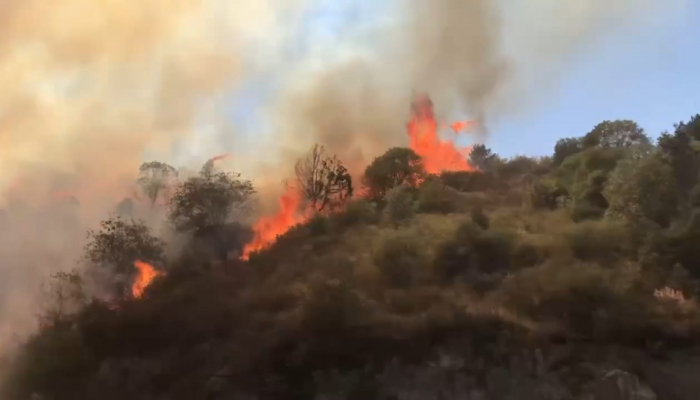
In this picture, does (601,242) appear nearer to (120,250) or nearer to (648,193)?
(648,193)

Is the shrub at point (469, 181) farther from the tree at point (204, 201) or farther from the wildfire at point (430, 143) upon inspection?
the tree at point (204, 201)

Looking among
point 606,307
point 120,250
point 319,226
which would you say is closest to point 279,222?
point 319,226

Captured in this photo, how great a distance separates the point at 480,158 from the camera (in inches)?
3489

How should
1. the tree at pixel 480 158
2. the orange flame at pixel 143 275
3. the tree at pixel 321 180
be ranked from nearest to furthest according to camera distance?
1. the orange flame at pixel 143 275
2. the tree at pixel 321 180
3. the tree at pixel 480 158

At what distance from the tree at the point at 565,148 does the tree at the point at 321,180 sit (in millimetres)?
25336

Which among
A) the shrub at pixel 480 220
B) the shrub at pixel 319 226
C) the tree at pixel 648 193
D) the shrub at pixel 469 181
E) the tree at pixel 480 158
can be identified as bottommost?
the tree at pixel 648 193

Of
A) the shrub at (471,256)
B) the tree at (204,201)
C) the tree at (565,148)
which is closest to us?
the shrub at (471,256)

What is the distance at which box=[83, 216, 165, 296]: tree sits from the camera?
43.2 m

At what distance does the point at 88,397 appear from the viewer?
35.6 m

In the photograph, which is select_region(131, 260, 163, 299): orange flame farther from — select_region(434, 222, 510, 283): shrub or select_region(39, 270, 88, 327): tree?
select_region(434, 222, 510, 283): shrub

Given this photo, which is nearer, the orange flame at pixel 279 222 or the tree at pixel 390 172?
the orange flame at pixel 279 222

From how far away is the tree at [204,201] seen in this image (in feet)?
158

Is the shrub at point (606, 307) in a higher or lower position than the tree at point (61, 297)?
lower

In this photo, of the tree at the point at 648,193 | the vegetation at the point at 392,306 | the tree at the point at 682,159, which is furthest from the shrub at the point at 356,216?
the tree at the point at 682,159
